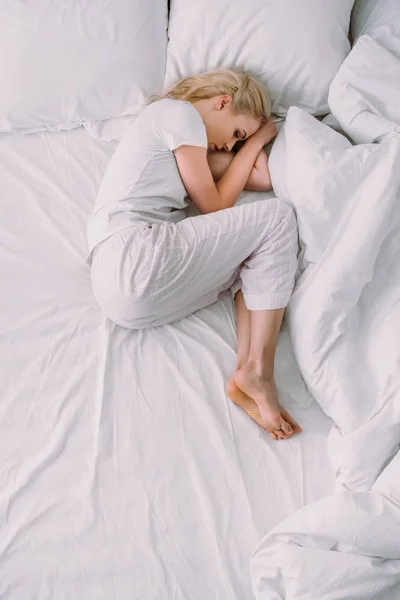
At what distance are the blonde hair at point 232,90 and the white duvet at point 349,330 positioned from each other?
0.08 meters

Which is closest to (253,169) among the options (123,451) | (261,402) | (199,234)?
(199,234)

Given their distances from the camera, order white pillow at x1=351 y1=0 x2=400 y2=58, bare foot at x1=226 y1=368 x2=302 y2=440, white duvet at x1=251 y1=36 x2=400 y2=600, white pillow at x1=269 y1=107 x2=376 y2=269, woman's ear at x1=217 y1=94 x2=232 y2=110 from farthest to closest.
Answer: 1. white pillow at x1=351 y1=0 x2=400 y2=58
2. woman's ear at x1=217 y1=94 x2=232 y2=110
3. white pillow at x1=269 y1=107 x2=376 y2=269
4. bare foot at x1=226 y1=368 x2=302 y2=440
5. white duvet at x1=251 y1=36 x2=400 y2=600

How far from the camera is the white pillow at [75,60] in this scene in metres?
1.54

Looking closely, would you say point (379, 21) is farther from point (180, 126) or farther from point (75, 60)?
point (75, 60)

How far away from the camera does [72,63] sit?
5.11 ft

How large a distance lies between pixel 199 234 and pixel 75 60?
583 millimetres

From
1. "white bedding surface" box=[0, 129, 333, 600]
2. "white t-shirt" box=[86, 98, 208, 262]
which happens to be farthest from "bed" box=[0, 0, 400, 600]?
"white t-shirt" box=[86, 98, 208, 262]

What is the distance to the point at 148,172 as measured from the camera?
137 centimetres

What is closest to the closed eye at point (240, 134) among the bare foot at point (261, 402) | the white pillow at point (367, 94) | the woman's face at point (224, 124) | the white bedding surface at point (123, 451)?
the woman's face at point (224, 124)

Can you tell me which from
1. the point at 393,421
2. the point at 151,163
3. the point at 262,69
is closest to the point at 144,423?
the point at 393,421

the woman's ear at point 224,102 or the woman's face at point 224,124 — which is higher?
the woman's ear at point 224,102

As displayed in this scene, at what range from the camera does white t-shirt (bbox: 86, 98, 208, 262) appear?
1.35 m

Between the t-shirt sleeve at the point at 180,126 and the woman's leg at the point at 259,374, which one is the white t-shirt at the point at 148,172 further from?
the woman's leg at the point at 259,374

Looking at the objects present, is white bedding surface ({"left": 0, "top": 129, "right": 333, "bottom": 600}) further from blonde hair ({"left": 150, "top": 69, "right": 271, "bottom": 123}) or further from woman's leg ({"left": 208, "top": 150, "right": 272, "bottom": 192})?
blonde hair ({"left": 150, "top": 69, "right": 271, "bottom": 123})
